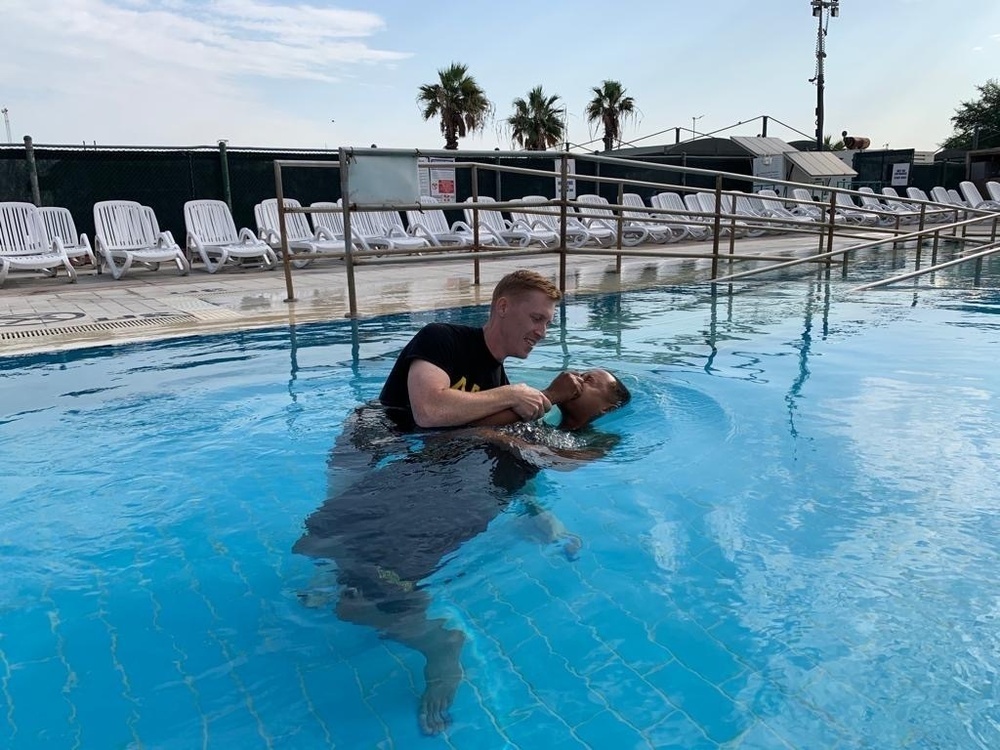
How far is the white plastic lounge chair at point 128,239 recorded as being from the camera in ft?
32.8

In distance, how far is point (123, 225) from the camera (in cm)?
1066

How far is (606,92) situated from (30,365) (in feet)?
105

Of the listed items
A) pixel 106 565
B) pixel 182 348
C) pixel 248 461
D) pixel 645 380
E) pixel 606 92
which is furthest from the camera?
pixel 606 92

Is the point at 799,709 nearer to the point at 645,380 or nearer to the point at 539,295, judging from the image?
the point at 539,295

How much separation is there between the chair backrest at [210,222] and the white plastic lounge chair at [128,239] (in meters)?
0.49

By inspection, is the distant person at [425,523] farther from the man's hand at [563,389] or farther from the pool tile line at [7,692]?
the pool tile line at [7,692]

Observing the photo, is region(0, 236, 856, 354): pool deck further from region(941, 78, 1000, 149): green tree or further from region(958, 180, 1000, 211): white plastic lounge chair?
region(941, 78, 1000, 149): green tree

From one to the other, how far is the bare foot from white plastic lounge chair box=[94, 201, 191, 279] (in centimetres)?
926

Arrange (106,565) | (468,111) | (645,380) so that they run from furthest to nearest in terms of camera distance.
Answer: (468,111) < (645,380) < (106,565)

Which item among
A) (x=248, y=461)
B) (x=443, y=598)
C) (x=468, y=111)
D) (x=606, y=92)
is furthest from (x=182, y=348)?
(x=606, y=92)

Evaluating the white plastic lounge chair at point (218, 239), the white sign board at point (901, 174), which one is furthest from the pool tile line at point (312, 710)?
the white sign board at point (901, 174)

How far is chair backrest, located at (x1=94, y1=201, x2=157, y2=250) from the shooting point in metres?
10.4

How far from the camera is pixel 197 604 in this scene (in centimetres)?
245

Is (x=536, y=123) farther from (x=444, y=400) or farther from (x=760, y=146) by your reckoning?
(x=444, y=400)
